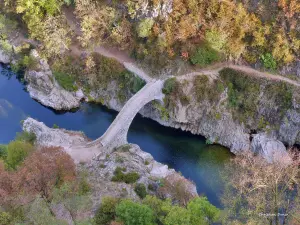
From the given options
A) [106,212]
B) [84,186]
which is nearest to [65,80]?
[84,186]

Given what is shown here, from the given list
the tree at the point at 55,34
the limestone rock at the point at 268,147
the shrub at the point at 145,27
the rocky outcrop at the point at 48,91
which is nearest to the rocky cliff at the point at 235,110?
the limestone rock at the point at 268,147

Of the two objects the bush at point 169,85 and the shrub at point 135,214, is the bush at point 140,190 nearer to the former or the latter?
the shrub at point 135,214

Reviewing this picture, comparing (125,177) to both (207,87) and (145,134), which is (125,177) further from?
(207,87)

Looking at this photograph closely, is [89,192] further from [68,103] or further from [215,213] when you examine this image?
[68,103]

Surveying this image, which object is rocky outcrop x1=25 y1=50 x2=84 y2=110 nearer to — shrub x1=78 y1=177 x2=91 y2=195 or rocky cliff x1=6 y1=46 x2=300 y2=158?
rocky cliff x1=6 y1=46 x2=300 y2=158

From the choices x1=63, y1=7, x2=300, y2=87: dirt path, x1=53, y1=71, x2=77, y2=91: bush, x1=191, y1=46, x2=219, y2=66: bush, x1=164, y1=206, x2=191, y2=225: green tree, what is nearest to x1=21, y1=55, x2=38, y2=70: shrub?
Answer: x1=53, y1=71, x2=77, y2=91: bush

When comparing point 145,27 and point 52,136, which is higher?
point 145,27

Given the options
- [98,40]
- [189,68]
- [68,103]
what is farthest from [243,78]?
[68,103]
